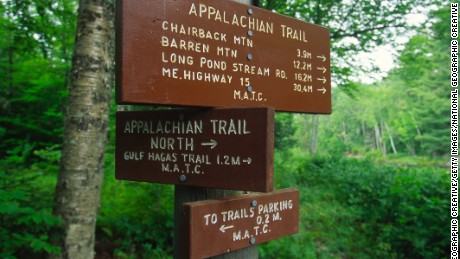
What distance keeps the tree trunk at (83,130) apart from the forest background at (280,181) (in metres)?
0.23

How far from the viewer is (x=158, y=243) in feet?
17.8

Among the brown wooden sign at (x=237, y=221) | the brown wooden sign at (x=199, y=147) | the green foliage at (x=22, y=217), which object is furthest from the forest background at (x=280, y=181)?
the brown wooden sign at (x=237, y=221)

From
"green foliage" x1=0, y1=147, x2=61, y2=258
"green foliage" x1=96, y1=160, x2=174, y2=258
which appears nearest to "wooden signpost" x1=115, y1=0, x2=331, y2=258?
"green foliage" x1=0, y1=147, x2=61, y2=258

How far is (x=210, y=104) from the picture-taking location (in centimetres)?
156

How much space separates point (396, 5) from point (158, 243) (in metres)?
6.49

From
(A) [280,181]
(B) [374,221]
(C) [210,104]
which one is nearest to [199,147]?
(C) [210,104]

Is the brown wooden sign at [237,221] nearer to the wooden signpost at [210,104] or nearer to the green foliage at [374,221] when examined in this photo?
the wooden signpost at [210,104]

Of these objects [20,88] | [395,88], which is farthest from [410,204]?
[395,88]

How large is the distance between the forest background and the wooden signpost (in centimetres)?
210

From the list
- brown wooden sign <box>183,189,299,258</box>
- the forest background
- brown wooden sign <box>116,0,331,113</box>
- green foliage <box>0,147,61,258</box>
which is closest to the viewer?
Answer: brown wooden sign <box>116,0,331,113</box>

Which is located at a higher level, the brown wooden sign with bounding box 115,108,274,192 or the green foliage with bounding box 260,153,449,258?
the brown wooden sign with bounding box 115,108,274,192

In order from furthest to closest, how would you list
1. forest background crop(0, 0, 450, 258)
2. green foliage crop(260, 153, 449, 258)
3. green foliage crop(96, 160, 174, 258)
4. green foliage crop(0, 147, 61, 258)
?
green foliage crop(260, 153, 449, 258) < green foliage crop(96, 160, 174, 258) < forest background crop(0, 0, 450, 258) < green foliage crop(0, 147, 61, 258)

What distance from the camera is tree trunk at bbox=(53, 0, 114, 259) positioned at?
3.52m

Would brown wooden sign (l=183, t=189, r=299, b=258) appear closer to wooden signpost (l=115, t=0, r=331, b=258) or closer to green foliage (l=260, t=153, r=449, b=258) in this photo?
wooden signpost (l=115, t=0, r=331, b=258)
